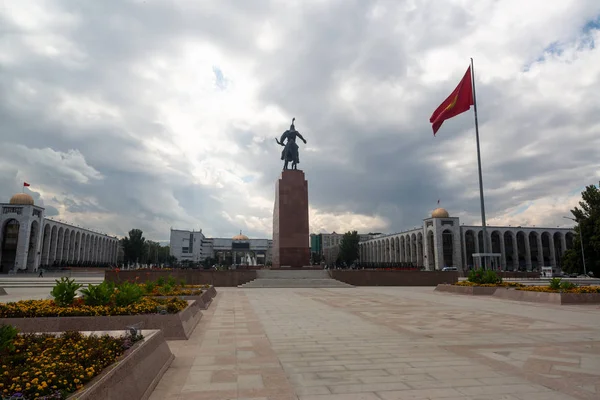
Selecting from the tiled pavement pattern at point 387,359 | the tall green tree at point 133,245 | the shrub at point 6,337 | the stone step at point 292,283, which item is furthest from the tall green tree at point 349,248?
the shrub at point 6,337

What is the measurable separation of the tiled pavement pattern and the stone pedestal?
18.5 m

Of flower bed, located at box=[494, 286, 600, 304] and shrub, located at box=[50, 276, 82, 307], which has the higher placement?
shrub, located at box=[50, 276, 82, 307]

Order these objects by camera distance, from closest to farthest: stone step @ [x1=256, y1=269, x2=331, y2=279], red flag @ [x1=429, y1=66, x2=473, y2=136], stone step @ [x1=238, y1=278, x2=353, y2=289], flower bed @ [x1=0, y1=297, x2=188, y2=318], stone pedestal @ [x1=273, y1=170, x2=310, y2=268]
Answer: flower bed @ [x1=0, y1=297, x2=188, y2=318] < red flag @ [x1=429, y1=66, x2=473, y2=136] < stone step @ [x1=238, y1=278, x2=353, y2=289] < stone step @ [x1=256, y1=269, x2=331, y2=279] < stone pedestal @ [x1=273, y1=170, x2=310, y2=268]

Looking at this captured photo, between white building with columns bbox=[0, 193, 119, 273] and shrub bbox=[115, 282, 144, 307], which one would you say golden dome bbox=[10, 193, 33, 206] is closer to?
white building with columns bbox=[0, 193, 119, 273]

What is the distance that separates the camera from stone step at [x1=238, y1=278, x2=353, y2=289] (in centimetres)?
2527

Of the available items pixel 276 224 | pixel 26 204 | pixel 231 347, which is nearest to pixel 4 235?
pixel 26 204

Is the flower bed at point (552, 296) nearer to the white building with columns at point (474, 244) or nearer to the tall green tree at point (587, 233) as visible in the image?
the tall green tree at point (587, 233)

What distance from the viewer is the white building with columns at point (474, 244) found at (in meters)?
69.9

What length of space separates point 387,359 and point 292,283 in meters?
20.3

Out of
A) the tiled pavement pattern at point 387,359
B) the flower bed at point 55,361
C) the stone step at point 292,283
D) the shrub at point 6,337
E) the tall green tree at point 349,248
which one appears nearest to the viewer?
the flower bed at point 55,361

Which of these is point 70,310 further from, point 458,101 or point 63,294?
point 458,101

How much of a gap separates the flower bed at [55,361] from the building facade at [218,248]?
327 feet

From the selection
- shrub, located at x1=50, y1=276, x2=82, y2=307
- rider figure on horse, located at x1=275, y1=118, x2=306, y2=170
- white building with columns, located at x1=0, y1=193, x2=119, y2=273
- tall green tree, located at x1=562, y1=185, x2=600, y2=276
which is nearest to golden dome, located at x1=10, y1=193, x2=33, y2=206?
white building with columns, located at x1=0, y1=193, x2=119, y2=273

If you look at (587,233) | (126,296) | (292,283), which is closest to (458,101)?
(292,283)
